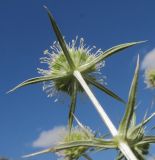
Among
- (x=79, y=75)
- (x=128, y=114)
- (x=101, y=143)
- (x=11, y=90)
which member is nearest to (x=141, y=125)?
(x=128, y=114)

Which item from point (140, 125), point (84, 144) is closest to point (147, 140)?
point (140, 125)

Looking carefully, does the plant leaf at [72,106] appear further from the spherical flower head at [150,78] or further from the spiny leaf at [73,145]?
the spherical flower head at [150,78]

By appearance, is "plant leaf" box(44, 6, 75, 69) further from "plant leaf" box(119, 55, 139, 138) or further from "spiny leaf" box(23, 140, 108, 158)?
"spiny leaf" box(23, 140, 108, 158)

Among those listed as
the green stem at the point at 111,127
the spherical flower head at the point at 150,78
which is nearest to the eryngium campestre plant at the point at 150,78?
the spherical flower head at the point at 150,78

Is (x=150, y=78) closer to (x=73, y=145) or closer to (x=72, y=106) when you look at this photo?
(x=72, y=106)

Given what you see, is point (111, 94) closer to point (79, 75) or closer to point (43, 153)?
point (79, 75)

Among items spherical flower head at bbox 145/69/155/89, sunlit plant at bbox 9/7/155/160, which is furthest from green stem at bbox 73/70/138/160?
spherical flower head at bbox 145/69/155/89
